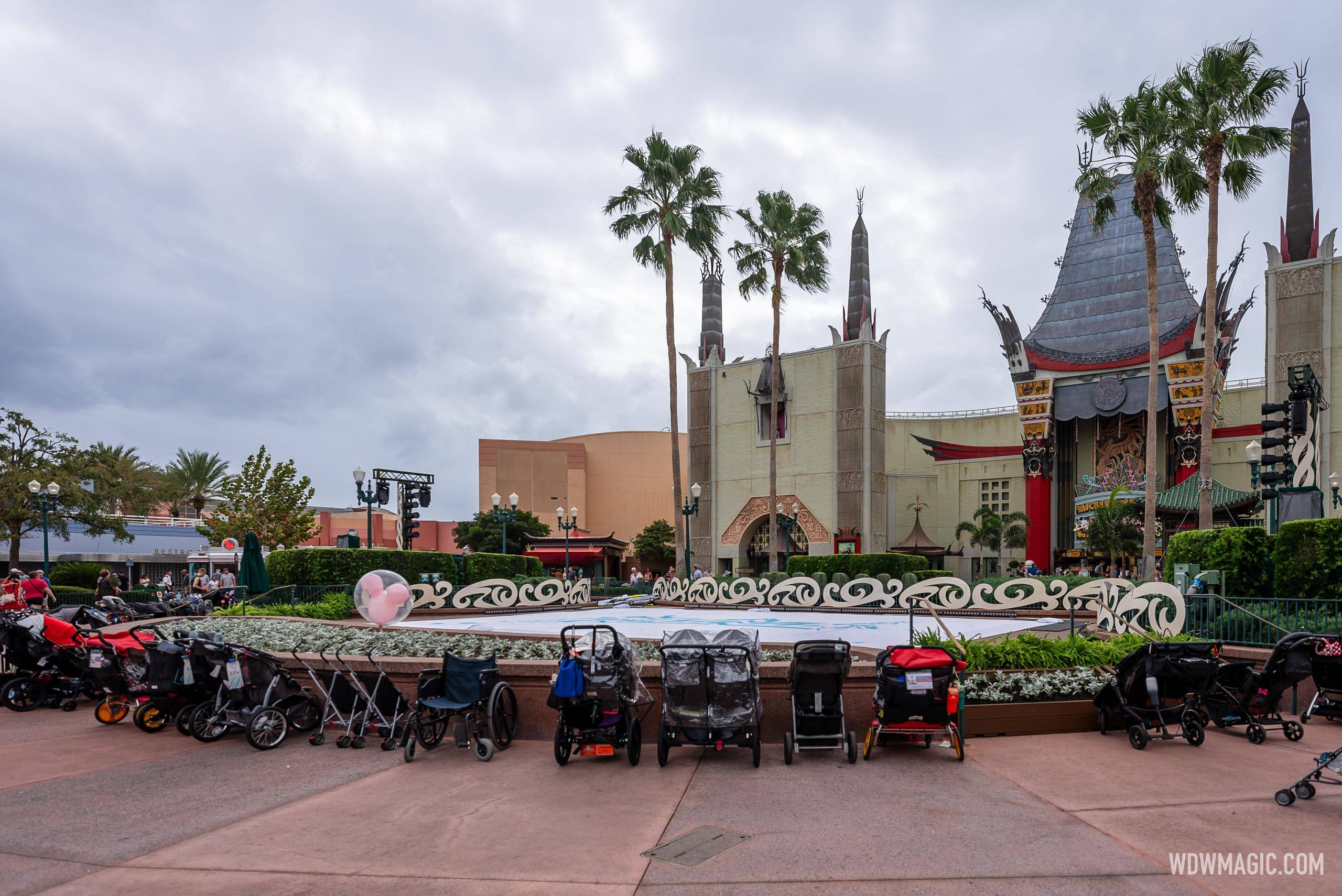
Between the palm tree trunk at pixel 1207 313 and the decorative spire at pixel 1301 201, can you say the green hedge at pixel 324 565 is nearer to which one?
the palm tree trunk at pixel 1207 313

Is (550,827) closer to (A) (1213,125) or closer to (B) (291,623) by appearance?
(B) (291,623)

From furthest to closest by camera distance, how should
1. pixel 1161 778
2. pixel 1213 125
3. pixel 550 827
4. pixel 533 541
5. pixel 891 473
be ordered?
pixel 533 541, pixel 891 473, pixel 1213 125, pixel 1161 778, pixel 550 827

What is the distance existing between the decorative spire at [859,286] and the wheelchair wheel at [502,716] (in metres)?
39.5

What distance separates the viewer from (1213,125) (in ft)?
64.3

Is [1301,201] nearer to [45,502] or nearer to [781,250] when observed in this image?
[781,250]

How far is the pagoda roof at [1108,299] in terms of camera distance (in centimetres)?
4109

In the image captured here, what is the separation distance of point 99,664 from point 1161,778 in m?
10.4

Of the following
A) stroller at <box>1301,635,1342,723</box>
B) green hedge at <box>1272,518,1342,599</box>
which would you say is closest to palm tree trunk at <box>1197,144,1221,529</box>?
green hedge at <box>1272,518,1342,599</box>

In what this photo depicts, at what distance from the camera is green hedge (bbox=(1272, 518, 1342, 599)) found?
12031 millimetres

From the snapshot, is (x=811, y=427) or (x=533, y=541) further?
(x=533, y=541)

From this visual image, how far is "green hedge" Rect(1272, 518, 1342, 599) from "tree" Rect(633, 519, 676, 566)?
48047 millimetres

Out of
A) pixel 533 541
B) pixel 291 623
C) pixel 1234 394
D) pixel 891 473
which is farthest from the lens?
pixel 533 541

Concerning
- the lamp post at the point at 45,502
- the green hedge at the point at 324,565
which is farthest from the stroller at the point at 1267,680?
the lamp post at the point at 45,502

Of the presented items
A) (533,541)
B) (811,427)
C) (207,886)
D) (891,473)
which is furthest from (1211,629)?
(533,541)
